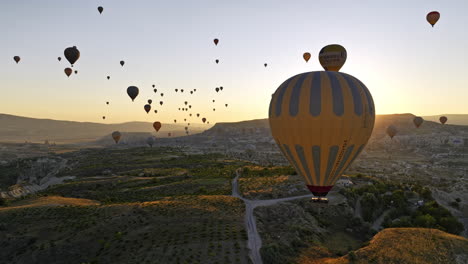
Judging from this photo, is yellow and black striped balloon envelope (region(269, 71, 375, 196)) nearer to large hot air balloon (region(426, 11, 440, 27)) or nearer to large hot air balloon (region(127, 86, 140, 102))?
large hot air balloon (region(426, 11, 440, 27))

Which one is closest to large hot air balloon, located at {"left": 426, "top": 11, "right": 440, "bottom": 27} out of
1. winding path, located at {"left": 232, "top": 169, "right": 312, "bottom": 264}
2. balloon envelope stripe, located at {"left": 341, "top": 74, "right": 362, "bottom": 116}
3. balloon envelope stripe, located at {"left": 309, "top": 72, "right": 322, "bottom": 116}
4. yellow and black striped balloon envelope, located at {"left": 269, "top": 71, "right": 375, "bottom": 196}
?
yellow and black striped balloon envelope, located at {"left": 269, "top": 71, "right": 375, "bottom": 196}

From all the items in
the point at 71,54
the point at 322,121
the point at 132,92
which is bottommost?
the point at 322,121

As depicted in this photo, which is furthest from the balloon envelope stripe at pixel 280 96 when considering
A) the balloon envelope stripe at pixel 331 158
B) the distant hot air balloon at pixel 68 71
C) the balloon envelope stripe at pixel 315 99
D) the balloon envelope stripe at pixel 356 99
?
the distant hot air balloon at pixel 68 71

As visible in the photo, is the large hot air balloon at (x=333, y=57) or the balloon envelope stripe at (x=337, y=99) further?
the large hot air balloon at (x=333, y=57)

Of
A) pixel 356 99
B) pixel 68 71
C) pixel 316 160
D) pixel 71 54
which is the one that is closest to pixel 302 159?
pixel 316 160

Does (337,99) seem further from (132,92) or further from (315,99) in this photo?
(132,92)

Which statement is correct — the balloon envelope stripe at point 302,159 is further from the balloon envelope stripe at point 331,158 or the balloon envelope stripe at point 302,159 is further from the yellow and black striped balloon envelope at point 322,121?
the balloon envelope stripe at point 331,158
